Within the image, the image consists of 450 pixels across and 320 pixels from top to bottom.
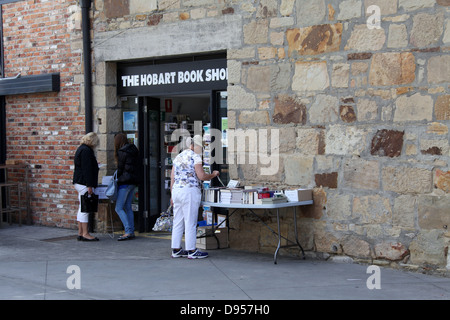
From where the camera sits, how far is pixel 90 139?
31.7ft

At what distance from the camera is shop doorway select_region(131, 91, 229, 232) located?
1033 centimetres

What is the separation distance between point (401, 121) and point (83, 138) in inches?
193

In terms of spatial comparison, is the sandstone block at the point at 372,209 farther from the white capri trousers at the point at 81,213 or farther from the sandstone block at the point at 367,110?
the white capri trousers at the point at 81,213

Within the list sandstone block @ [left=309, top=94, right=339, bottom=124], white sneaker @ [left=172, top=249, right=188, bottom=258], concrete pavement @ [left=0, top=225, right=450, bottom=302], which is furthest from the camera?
white sneaker @ [left=172, top=249, right=188, bottom=258]

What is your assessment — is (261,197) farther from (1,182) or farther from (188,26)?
(1,182)

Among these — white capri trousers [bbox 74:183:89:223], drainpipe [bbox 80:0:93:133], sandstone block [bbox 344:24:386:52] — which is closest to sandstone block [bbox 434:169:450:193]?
sandstone block [bbox 344:24:386:52]

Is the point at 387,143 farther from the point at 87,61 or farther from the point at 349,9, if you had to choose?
the point at 87,61

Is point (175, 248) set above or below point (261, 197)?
below

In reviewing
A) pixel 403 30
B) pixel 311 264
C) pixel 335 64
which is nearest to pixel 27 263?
pixel 311 264

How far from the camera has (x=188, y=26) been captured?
30.1 feet

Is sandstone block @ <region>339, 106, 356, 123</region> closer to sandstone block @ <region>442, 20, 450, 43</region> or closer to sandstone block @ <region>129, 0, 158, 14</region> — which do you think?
sandstone block @ <region>442, 20, 450, 43</region>

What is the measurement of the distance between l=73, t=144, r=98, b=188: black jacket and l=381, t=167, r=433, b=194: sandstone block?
4.50 metres

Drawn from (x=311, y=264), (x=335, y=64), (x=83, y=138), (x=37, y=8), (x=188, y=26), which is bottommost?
(x=311, y=264)
